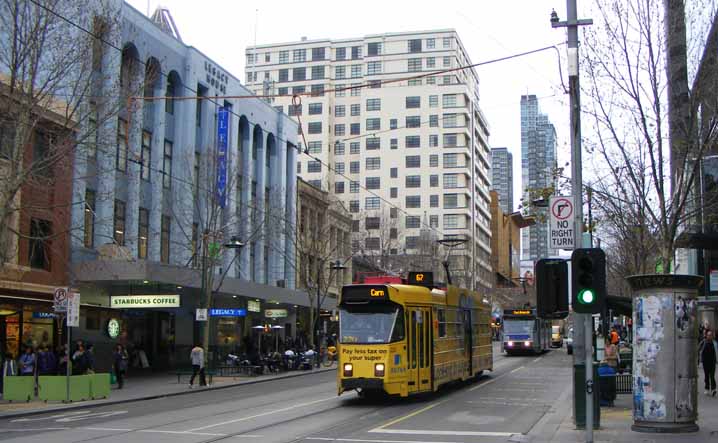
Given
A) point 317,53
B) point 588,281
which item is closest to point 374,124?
point 317,53

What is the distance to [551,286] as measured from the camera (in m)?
13.6

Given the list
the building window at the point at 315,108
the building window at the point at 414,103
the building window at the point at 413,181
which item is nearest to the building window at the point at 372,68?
the building window at the point at 414,103

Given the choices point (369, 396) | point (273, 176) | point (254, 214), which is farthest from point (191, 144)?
point (369, 396)

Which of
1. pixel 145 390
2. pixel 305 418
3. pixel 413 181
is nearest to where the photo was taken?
pixel 305 418

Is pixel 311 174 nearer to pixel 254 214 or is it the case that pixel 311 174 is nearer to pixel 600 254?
pixel 254 214

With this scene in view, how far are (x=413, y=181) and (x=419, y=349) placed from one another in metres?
88.7

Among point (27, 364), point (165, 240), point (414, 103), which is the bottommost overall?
point (27, 364)

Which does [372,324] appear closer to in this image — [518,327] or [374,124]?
[518,327]

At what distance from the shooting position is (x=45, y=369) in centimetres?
2695

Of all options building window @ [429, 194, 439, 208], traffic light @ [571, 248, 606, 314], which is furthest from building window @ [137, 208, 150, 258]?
building window @ [429, 194, 439, 208]

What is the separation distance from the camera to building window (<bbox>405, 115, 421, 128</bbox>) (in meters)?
109

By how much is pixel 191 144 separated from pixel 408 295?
78.0ft

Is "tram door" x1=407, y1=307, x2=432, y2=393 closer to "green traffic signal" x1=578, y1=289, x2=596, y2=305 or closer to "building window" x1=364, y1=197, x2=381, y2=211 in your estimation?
"green traffic signal" x1=578, y1=289, x2=596, y2=305

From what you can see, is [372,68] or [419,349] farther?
[372,68]
